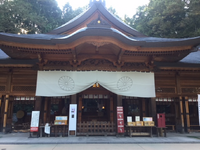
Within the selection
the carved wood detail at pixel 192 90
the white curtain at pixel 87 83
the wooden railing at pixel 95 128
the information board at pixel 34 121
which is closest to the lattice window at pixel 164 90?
the carved wood detail at pixel 192 90

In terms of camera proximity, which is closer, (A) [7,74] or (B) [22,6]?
(A) [7,74]

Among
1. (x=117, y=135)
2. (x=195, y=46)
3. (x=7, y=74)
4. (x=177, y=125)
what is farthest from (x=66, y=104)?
(x=195, y=46)

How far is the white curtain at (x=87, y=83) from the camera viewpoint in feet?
26.6

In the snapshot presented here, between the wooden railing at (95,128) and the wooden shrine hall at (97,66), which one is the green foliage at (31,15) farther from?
the wooden railing at (95,128)

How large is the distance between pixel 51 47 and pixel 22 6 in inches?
759

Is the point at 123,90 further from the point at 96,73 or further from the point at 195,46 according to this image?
the point at 195,46

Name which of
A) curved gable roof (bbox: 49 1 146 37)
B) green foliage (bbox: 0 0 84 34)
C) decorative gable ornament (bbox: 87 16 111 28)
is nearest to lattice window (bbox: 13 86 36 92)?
curved gable roof (bbox: 49 1 146 37)

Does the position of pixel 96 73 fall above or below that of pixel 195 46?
below

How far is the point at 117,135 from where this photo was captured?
785 cm

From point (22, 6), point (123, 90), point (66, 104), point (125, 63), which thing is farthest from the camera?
point (22, 6)

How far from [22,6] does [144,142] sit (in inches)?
950

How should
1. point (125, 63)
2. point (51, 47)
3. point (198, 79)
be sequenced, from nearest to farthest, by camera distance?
point (51, 47) < point (125, 63) < point (198, 79)

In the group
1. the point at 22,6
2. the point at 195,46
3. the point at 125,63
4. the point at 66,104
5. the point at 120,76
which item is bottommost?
the point at 66,104

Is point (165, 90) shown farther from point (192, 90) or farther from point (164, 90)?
point (192, 90)
